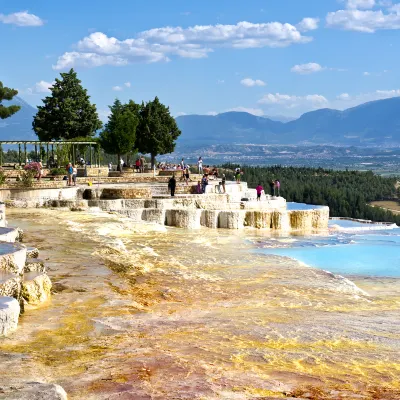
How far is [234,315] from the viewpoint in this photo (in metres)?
10.5

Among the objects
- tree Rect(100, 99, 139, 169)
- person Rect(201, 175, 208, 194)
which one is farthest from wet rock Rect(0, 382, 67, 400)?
tree Rect(100, 99, 139, 169)

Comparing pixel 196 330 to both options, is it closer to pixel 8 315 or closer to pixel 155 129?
pixel 8 315

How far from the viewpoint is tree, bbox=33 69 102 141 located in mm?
49312

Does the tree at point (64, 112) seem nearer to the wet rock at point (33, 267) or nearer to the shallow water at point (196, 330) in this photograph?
the shallow water at point (196, 330)

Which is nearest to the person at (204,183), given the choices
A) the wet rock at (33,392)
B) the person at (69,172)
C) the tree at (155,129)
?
the person at (69,172)

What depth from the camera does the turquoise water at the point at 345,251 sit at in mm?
21144

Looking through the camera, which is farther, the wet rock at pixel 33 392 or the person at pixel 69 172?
the person at pixel 69 172

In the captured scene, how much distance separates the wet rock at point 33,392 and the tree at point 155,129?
50.0m

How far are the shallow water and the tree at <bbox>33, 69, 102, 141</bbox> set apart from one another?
33.8m

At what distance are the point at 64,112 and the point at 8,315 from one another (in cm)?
4232

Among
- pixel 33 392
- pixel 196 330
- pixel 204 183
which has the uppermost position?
pixel 204 183

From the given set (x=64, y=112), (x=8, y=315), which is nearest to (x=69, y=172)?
(x=64, y=112)

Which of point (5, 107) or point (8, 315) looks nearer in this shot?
point (8, 315)

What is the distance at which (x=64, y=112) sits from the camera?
49031mm
